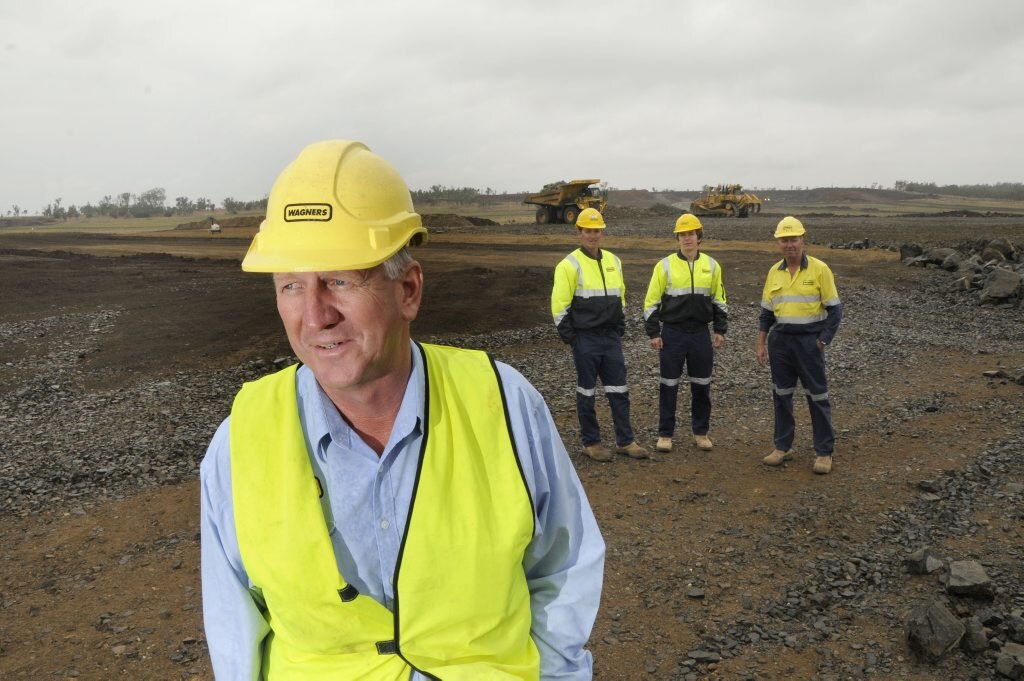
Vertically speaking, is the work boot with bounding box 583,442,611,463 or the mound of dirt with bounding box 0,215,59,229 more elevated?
the mound of dirt with bounding box 0,215,59,229

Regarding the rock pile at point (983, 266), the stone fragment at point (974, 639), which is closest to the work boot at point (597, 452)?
the stone fragment at point (974, 639)

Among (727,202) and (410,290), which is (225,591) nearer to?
(410,290)

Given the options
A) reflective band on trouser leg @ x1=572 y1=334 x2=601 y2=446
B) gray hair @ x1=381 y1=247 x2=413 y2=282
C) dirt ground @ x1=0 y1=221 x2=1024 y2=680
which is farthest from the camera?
reflective band on trouser leg @ x1=572 y1=334 x2=601 y2=446

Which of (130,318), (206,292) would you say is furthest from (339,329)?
(206,292)

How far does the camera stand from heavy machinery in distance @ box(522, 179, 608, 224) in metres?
37.2

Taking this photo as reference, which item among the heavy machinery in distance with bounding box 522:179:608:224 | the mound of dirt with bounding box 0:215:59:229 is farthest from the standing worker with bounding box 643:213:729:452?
the mound of dirt with bounding box 0:215:59:229

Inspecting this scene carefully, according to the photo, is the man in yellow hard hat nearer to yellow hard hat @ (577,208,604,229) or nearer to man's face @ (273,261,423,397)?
man's face @ (273,261,423,397)

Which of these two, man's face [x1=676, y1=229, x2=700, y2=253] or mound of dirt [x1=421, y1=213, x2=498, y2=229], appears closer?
man's face [x1=676, y1=229, x2=700, y2=253]

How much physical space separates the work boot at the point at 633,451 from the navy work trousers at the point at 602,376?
0.23 ft

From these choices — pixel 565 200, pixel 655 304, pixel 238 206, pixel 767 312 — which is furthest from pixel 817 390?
pixel 238 206

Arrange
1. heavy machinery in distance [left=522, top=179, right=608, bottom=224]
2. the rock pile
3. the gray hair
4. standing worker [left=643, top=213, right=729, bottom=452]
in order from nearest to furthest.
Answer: the gray hair < standing worker [left=643, top=213, right=729, bottom=452] < the rock pile < heavy machinery in distance [left=522, top=179, right=608, bottom=224]

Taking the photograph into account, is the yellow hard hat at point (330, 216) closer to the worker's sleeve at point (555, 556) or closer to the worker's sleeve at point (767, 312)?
the worker's sleeve at point (555, 556)

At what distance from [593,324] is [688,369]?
1046mm

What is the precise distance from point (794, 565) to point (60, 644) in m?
4.39
